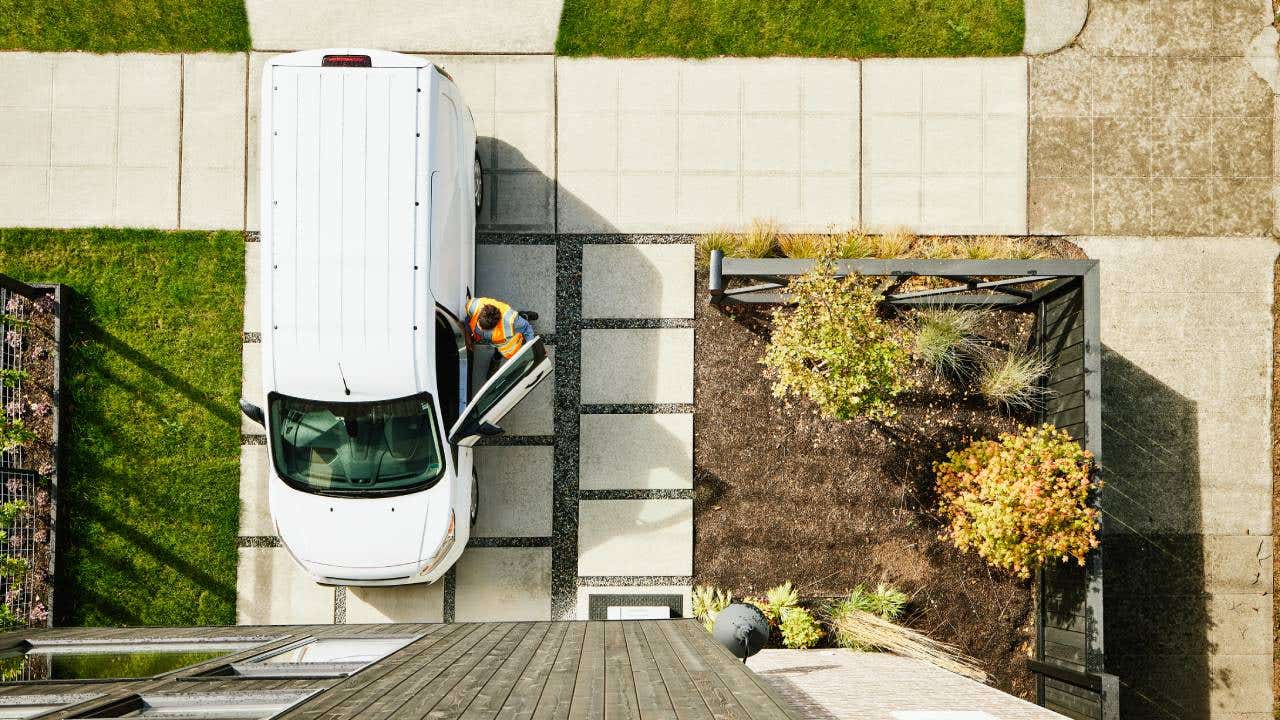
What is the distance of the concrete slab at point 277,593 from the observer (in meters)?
7.13

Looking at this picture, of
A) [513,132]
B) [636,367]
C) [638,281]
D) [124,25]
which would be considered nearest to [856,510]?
[636,367]

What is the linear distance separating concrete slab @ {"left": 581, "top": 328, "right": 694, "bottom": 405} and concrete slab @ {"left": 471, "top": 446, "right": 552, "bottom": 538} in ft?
2.70

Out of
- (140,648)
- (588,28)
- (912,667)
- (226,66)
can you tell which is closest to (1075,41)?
(588,28)

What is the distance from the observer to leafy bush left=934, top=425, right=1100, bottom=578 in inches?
244

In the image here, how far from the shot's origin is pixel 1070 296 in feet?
21.4

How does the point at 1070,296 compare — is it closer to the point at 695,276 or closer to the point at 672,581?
the point at 695,276

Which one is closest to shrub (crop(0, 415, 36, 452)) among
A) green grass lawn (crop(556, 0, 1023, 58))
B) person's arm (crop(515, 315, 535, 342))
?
person's arm (crop(515, 315, 535, 342))

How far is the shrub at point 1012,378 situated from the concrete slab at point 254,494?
6765mm

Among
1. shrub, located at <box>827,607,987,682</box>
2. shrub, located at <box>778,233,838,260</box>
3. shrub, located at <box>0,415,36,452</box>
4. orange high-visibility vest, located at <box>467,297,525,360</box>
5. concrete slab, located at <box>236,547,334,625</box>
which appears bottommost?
shrub, located at <box>827,607,987,682</box>

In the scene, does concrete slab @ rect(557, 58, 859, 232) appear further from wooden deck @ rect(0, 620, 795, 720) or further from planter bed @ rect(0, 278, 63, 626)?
planter bed @ rect(0, 278, 63, 626)

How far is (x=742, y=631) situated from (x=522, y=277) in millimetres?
3724

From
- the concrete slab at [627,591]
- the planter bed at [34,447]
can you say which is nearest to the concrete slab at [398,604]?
the concrete slab at [627,591]

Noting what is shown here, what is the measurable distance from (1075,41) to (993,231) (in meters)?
2.05

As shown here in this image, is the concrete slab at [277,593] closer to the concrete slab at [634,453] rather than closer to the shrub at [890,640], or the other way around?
the concrete slab at [634,453]
